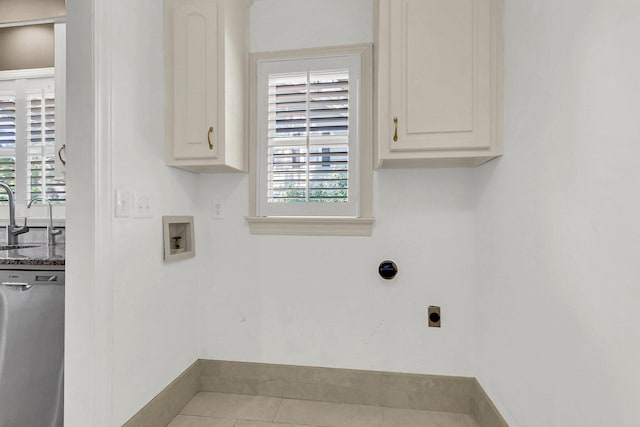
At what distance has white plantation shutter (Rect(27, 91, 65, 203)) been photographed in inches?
94.4

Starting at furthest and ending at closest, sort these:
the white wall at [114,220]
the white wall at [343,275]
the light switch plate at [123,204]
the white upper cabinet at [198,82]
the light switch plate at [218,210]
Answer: the light switch plate at [218,210], the white wall at [343,275], the white upper cabinet at [198,82], the light switch plate at [123,204], the white wall at [114,220]

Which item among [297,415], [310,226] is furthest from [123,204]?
[297,415]

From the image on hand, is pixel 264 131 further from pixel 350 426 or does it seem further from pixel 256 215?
pixel 350 426

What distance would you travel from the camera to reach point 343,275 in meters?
2.02

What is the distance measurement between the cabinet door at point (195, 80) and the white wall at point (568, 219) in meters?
1.51

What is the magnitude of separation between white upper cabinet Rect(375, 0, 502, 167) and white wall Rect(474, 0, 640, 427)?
0.08 meters

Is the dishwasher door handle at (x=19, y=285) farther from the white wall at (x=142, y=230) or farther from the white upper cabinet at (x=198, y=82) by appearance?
the white upper cabinet at (x=198, y=82)

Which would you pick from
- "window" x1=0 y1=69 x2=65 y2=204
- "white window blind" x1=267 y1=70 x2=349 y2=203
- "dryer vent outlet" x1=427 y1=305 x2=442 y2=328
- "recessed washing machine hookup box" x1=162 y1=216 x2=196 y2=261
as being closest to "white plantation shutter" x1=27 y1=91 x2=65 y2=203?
"window" x1=0 y1=69 x2=65 y2=204

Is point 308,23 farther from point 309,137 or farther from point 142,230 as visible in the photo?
point 142,230

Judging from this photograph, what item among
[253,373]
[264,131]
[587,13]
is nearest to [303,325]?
[253,373]

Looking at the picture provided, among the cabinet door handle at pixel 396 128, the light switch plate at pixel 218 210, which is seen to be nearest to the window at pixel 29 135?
the light switch plate at pixel 218 210

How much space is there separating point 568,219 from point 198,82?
184 cm

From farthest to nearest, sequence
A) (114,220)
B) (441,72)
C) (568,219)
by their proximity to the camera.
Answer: (441,72), (114,220), (568,219)

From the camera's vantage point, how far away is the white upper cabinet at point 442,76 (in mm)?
1521
